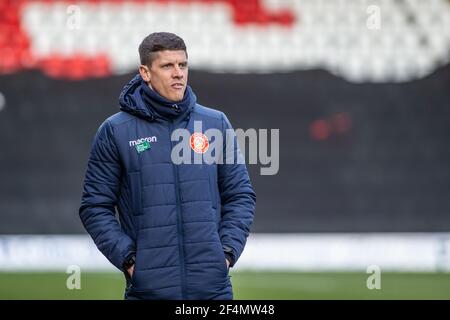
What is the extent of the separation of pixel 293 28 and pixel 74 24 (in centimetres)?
151

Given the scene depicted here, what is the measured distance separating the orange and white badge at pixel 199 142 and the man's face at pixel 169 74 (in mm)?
132

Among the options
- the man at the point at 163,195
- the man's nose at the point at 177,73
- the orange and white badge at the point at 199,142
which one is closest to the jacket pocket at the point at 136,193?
the man at the point at 163,195

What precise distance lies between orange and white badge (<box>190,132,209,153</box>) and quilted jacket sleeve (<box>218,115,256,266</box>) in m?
0.06

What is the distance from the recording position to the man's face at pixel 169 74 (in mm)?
3053

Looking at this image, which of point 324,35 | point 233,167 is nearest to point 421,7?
point 324,35

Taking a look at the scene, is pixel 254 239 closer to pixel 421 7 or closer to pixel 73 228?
pixel 73 228

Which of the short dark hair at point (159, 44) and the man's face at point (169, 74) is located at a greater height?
the short dark hair at point (159, 44)

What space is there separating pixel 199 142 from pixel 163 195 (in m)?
0.22

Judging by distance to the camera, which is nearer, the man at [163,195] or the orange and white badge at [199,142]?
the man at [163,195]

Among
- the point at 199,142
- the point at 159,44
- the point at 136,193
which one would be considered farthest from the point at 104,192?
the point at 159,44

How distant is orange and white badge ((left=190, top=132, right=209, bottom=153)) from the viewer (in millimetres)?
3109

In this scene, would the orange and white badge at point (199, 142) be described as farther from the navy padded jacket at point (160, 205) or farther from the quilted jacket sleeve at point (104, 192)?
the quilted jacket sleeve at point (104, 192)

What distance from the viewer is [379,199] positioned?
6957 mm

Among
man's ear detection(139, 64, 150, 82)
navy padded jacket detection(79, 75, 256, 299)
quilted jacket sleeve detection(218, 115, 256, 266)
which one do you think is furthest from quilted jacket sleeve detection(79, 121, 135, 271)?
quilted jacket sleeve detection(218, 115, 256, 266)
